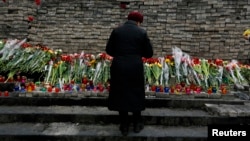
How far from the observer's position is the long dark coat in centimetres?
507

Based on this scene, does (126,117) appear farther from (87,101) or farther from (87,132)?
(87,101)

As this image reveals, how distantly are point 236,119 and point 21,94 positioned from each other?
12.3 feet

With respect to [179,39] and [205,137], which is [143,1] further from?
[205,137]

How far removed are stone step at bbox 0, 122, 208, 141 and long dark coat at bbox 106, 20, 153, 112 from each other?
17.1 inches

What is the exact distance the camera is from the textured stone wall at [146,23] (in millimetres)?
8586

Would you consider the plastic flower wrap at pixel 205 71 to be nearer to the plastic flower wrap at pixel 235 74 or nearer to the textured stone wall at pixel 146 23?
the plastic flower wrap at pixel 235 74

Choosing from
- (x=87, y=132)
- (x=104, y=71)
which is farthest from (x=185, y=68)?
(x=87, y=132)

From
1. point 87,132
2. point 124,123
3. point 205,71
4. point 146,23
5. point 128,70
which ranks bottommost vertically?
point 87,132

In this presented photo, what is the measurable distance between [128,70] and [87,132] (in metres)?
1.13

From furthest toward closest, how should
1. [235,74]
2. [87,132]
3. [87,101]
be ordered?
1. [235,74]
2. [87,101]
3. [87,132]

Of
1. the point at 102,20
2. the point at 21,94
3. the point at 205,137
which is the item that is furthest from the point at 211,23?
the point at 21,94

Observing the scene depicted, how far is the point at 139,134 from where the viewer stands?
519 centimetres

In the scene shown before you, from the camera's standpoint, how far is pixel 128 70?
5082 mm

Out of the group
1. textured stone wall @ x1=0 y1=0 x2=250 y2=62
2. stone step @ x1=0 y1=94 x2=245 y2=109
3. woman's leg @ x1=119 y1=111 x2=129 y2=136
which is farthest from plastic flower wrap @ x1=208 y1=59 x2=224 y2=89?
woman's leg @ x1=119 y1=111 x2=129 y2=136
